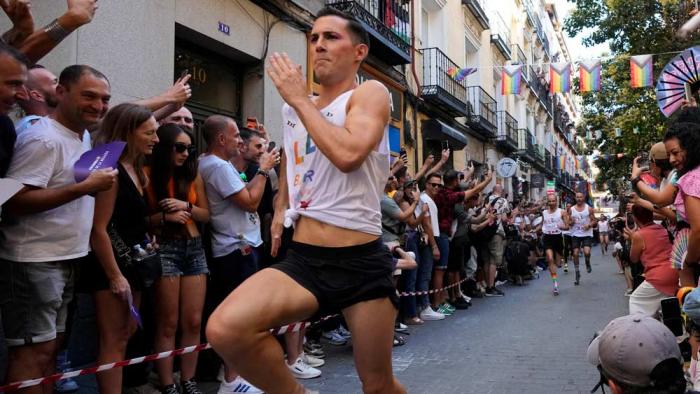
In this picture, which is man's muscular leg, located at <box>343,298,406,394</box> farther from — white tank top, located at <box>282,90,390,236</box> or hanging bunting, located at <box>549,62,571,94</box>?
hanging bunting, located at <box>549,62,571,94</box>

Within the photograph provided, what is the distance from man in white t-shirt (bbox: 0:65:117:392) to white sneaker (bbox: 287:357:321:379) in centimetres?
220

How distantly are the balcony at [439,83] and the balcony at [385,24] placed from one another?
191 cm

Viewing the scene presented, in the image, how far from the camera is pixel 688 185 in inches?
155

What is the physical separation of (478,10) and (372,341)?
20.0 metres

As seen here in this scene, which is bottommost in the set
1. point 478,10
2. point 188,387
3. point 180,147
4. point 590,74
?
point 188,387

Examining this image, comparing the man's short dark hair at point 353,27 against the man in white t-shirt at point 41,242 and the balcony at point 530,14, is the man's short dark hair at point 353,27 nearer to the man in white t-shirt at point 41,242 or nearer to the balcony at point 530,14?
the man in white t-shirt at point 41,242

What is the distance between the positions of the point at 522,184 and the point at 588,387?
2592 centimetres

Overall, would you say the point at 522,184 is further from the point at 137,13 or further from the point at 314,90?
the point at 137,13

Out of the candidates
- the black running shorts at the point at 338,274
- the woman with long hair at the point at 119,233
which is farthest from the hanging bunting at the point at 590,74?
the black running shorts at the point at 338,274

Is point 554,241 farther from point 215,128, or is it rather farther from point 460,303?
point 215,128

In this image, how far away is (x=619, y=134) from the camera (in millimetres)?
21812

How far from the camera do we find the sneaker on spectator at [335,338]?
6.39 m

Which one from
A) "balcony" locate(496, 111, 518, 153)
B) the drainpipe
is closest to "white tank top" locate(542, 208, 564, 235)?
the drainpipe

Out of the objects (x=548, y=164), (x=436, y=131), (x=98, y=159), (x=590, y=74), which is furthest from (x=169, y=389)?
(x=548, y=164)
